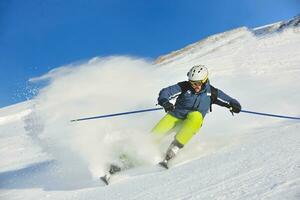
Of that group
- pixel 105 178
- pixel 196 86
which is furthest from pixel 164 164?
pixel 196 86

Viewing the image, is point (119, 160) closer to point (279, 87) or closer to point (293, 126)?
point (293, 126)

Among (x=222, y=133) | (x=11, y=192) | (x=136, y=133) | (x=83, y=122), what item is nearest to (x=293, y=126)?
(x=222, y=133)

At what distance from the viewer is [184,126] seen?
6.66 metres

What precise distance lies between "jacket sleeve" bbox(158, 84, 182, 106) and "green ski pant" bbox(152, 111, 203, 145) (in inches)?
13.4

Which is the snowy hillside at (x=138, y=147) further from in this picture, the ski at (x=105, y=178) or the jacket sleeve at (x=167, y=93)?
the jacket sleeve at (x=167, y=93)

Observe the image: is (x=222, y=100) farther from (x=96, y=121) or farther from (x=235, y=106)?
(x=96, y=121)

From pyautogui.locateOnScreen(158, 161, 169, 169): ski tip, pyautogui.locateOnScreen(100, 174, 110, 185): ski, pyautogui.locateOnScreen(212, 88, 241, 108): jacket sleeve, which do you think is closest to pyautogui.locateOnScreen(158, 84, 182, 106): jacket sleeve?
pyautogui.locateOnScreen(212, 88, 241, 108): jacket sleeve

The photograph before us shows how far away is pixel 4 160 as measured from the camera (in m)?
12.1

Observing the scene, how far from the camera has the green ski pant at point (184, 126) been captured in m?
6.56

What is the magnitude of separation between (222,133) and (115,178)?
2641mm

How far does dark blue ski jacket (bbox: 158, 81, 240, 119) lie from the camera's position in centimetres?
700

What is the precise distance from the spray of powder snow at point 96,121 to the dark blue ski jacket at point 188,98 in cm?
57

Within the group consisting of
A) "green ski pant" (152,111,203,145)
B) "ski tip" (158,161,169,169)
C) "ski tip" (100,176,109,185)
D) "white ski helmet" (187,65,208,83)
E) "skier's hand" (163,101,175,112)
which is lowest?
"ski tip" (158,161,169,169)

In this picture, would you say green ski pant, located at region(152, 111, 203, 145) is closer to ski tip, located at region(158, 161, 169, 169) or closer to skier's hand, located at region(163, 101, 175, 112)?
skier's hand, located at region(163, 101, 175, 112)
